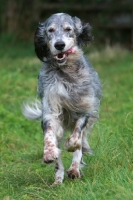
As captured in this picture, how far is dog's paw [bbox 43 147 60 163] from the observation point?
5.79 m

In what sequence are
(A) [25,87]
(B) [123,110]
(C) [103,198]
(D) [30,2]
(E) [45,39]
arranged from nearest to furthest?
(C) [103,198], (E) [45,39], (B) [123,110], (A) [25,87], (D) [30,2]

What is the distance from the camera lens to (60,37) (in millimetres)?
6285

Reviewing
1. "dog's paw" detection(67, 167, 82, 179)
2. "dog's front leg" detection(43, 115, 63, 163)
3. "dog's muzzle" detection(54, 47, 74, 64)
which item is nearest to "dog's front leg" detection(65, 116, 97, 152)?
"dog's front leg" detection(43, 115, 63, 163)

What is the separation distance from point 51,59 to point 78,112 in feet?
2.01

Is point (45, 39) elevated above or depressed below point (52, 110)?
above

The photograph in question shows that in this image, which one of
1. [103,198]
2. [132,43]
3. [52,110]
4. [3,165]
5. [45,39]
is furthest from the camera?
[132,43]

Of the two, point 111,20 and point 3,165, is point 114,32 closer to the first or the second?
point 111,20

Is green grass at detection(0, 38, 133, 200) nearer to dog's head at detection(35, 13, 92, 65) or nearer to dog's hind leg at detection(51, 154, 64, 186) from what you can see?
dog's hind leg at detection(51, 154, 64, 186)

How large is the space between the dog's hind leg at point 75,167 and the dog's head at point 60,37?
959 millimetres

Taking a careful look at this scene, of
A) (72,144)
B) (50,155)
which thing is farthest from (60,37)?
(50,155)

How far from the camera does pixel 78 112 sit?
642 centimetres

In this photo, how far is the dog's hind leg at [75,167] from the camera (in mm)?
6219

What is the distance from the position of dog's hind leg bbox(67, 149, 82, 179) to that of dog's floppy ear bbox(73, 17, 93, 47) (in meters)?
1.19

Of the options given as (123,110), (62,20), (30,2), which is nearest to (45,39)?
(62,20)
